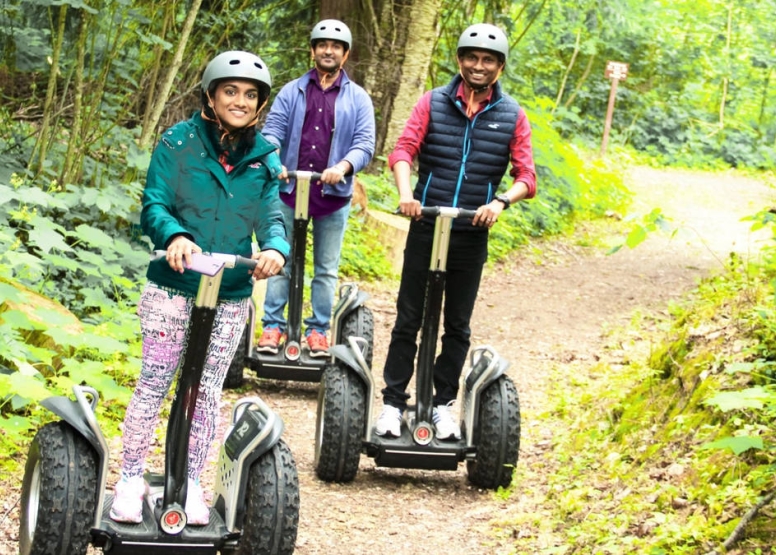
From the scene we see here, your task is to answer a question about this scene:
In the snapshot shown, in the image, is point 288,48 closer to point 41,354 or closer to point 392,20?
point 392,20

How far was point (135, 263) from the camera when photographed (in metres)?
6.73

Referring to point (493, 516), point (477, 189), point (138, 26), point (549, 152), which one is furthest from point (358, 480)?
point (549, 152)

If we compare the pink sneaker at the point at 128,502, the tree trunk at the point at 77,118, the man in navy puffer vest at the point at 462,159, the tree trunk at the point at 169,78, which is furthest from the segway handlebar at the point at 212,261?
the tree trunk at the point at 169,78

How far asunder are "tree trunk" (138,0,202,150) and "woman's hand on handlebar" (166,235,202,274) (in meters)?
4.18

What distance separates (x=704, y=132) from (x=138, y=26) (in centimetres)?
2237

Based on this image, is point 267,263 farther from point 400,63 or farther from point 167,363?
point 400,63

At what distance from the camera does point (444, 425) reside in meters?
5.01

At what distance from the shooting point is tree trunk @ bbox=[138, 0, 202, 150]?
23.2 feet

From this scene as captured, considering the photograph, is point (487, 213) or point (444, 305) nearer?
point (487, 213)

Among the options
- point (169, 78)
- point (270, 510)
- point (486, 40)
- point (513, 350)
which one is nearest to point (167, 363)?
point (270, 510)

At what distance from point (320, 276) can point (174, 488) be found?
3170mm

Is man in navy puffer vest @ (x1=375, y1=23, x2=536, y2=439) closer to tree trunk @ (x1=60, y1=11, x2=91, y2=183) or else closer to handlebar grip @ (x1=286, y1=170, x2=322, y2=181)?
handlebar grip @ (x1=286, y1=170, x2=322, y2=181)

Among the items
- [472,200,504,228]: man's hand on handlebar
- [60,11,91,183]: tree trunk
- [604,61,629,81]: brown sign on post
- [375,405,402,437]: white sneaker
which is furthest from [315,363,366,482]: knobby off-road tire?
[604,61,629,81]: brown sign on post

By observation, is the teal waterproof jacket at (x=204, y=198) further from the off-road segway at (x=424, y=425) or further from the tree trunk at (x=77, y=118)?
the tree trunk at (x=77, y=118)
